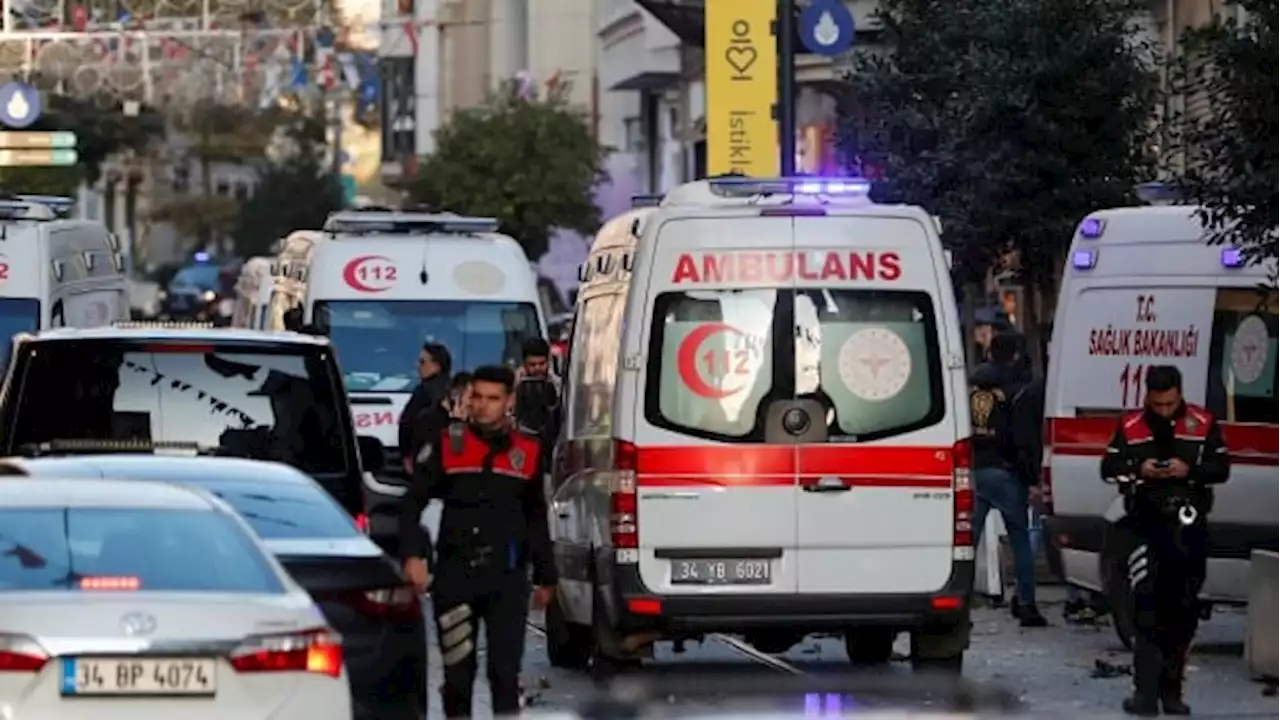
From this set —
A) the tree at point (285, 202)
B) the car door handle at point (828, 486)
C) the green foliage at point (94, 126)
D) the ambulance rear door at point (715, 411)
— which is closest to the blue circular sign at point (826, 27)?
the ambulance rear door at point (715, 411)

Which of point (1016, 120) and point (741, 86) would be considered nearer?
point (1016, 120)

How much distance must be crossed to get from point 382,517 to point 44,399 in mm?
5859

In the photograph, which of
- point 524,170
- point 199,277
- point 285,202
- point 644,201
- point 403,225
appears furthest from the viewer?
point 285,202

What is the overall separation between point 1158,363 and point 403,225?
9.64 m

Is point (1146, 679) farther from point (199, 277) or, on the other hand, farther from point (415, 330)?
point (199, 277)

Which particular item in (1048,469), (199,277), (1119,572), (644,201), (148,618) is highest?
(644,201)

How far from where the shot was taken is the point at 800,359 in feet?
50.4

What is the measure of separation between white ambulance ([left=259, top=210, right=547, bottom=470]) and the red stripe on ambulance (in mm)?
9732

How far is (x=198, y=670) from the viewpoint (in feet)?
32.6

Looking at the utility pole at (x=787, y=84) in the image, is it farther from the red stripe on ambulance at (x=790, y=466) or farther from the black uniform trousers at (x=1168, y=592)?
the black uniform trousers at (x=1168, y=592)

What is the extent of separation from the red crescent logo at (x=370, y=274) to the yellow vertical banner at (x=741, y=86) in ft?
19.9

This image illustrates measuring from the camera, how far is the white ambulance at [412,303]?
25344 mm

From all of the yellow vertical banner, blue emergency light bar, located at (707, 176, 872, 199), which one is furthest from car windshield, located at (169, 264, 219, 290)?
blue emergency light bar, located at (707, 176, 872, 199)

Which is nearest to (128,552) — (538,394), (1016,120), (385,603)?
(385,603)
